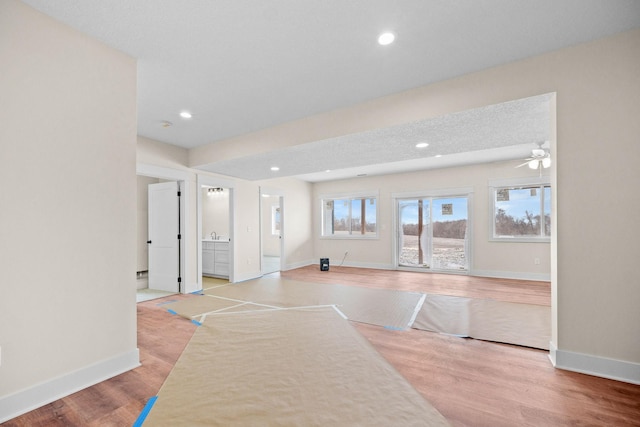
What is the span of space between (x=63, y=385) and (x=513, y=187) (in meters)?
7.90

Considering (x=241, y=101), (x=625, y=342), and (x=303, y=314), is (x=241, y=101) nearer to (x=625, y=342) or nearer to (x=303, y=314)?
(x=303, y=314)

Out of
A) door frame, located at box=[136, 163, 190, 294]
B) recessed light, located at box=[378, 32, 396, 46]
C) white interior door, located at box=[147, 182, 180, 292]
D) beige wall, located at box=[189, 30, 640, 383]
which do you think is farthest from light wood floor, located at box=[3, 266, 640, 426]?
recessed light, located at box=[378, 32, 396, 46]

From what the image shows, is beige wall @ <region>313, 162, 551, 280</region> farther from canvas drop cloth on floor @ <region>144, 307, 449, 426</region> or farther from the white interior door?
A: canvas drop cloth on floor @ <region>144, 307, 449, 426</region>

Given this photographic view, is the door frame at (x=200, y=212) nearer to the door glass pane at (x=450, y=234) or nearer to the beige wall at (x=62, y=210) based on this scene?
the beige wall at (x=62, y=210)

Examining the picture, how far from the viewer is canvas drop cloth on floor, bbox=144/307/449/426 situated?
1745 mm

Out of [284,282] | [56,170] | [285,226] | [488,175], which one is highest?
[488,175]

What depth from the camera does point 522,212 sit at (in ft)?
20.5

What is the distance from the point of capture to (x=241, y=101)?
3.29 metres

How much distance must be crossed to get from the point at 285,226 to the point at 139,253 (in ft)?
11.5

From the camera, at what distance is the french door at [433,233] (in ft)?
22.7

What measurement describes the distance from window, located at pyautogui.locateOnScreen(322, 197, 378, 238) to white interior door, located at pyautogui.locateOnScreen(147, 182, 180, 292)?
15.7 ft

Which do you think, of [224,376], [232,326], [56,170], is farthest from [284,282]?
[56,170]

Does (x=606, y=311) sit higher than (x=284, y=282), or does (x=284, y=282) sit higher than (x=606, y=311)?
(x=606, y=311)

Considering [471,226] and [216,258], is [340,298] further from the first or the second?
[471,226]
